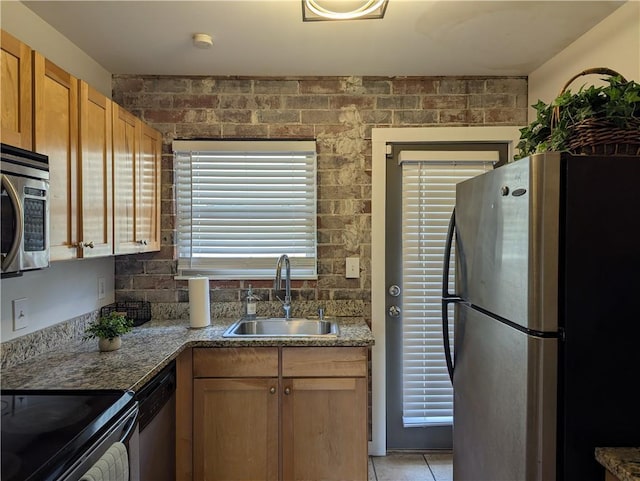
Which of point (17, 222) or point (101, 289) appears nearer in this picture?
point (17, 222)

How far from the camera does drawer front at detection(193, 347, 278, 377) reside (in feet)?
6.72

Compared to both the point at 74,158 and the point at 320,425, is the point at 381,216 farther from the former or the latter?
the point at 74,158

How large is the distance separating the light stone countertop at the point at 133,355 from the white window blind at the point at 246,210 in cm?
40

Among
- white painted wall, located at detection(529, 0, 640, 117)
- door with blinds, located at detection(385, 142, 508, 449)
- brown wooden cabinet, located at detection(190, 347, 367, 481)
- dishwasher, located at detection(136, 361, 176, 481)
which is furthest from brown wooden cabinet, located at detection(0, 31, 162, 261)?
white painted wall, located at detection(529, 0, 640, 117)

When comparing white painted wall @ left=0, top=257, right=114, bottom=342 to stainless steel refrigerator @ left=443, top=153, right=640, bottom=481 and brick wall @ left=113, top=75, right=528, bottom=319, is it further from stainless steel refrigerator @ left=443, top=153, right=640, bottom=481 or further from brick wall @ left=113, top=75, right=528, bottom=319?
stainless steel refrigerator @ left=443, top=153, right=640, bottom=481

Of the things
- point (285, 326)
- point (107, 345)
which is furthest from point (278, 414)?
point (107, 345)

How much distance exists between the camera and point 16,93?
4.40 ft

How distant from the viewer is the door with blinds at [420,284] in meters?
2.58

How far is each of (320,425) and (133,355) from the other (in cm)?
99

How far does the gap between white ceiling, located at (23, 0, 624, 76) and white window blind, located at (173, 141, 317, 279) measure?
534 mm

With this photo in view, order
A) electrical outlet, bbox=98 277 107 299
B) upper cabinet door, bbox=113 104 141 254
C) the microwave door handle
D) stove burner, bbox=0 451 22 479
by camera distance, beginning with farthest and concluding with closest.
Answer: electrical outlet, bbox=98 277 107 299
upper cabinet door, bbox=113 104 141 254
the microwave door handle
stove burner, bbox=0 451 22 479

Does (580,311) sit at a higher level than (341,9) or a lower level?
lower

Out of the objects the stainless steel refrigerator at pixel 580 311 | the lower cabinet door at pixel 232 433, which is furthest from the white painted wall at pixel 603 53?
the lower cabinet door at pixel 232 433

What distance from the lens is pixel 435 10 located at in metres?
1.81
